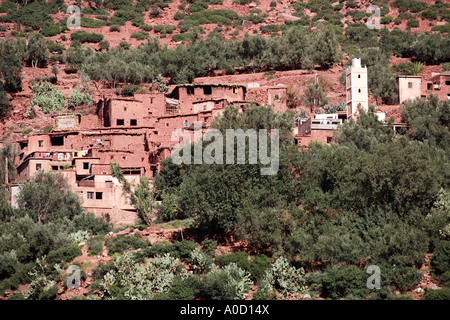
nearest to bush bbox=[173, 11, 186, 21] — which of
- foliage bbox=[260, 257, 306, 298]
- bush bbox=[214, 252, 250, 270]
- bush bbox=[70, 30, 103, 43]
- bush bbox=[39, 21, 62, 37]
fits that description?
bush bbox=[70, 30, 103, 43]

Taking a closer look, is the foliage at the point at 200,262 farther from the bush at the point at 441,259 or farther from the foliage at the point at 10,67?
the foliage at the point at 10,67

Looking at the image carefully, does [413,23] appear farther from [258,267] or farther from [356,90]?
[258,267]

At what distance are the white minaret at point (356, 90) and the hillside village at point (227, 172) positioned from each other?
0.10 m

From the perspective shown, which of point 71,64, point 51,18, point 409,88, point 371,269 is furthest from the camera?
point 51,18

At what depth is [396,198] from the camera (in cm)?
3597

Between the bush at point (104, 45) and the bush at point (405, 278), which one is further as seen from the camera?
the bush at point (104, 45)

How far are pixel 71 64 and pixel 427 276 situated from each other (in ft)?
137

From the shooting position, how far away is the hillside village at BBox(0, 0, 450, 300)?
34.3m

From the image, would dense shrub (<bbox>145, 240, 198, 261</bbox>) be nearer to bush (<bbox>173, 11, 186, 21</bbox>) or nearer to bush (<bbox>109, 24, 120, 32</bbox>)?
bush (<bbox>109, 24, 120, 32</bbox>)

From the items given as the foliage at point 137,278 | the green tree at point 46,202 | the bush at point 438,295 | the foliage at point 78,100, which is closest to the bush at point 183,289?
the foliage at point 137,278

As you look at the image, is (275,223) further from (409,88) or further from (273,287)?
(409,88)

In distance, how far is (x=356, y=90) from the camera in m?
51.6

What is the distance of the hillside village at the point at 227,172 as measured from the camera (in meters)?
34.3

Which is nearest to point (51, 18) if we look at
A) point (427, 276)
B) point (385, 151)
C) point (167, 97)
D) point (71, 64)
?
point (71, 64)
